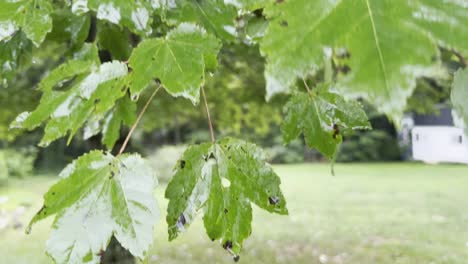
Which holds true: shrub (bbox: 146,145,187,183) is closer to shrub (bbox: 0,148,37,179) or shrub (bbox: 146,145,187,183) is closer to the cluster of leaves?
shrub (bbox: 0,148,37,179)

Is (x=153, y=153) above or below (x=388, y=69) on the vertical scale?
below

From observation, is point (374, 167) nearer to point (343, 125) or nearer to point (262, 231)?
point (262, 231)

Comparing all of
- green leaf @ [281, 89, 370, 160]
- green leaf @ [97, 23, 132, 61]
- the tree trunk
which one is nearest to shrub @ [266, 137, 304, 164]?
the tree trunk

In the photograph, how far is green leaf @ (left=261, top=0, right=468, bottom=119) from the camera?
0.22m

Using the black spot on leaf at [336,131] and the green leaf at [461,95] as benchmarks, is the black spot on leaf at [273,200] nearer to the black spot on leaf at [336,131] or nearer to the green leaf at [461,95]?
the black spot on leaf at [336,131]

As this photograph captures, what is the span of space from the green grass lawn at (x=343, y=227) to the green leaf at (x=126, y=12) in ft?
12.1

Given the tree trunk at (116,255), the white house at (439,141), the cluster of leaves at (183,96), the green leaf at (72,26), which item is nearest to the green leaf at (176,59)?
the cluster of leaves at (183,96)

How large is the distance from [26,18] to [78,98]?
0.10m

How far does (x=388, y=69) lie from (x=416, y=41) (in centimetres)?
2

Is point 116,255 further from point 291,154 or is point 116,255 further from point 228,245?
point 291,154

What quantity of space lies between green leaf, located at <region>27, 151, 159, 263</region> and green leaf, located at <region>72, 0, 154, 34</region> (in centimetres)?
14

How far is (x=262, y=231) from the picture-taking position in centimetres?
512

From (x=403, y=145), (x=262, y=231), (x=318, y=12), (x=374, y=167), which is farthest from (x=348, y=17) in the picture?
(x=403, y=145)

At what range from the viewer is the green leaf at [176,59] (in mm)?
417
